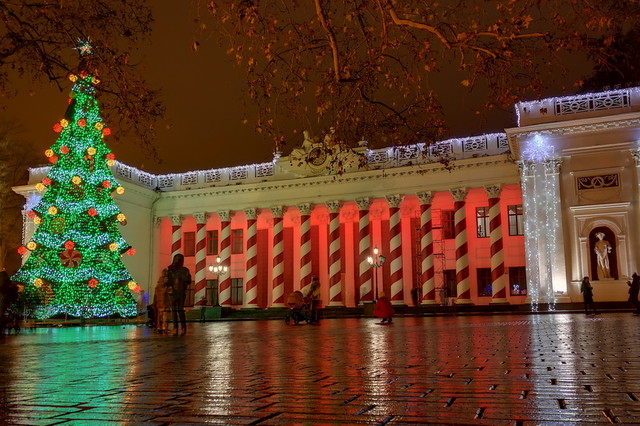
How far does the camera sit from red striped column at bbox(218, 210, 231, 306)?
143 feet

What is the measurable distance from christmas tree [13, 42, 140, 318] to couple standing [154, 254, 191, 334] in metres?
11.0

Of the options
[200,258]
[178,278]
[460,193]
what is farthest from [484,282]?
[178,278]

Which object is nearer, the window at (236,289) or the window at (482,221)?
the window at (482,221)

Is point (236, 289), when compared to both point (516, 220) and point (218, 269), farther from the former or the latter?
point (516, 220)

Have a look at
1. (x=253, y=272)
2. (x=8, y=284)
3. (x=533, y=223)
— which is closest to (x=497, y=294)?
(x=533, y=223)

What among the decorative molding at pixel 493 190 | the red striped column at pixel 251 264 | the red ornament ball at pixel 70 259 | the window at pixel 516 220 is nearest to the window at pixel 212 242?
the red striped column at pixel 251 264

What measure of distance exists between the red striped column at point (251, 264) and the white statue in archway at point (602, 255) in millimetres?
21788

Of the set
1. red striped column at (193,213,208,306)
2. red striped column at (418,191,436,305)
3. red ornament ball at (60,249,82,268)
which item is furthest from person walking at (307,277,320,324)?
red striped column at (193,213,208,306)

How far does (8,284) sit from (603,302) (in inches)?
996

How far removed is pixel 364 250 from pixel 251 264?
8.33m

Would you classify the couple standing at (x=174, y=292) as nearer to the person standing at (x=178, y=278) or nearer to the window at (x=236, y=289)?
the person standing at (x=178, y=278)

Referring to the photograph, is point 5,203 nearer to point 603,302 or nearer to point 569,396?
point 603,302

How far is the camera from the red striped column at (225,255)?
143 feet

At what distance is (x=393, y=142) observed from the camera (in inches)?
399
